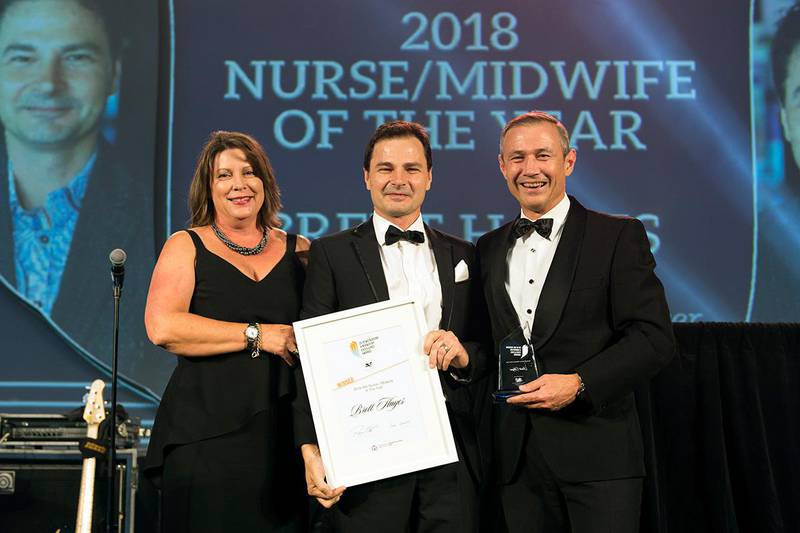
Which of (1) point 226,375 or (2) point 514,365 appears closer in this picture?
(2) point 514,365

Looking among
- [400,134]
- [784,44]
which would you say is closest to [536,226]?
[400,134]

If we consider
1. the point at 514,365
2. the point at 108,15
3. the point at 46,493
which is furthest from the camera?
the point at 108,15

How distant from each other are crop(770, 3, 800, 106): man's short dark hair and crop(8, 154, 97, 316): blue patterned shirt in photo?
431 cm

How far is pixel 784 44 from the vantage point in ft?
17.3

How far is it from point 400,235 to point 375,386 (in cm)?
47

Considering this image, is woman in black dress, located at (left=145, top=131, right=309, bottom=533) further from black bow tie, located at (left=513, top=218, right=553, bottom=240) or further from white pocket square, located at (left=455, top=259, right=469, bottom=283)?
black bow tie, located at (left=513, top=218, right=553, bottom=240)

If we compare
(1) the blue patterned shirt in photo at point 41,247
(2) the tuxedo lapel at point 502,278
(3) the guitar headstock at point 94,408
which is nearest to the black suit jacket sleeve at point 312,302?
(2) the tuxedo lapel at point 502,278

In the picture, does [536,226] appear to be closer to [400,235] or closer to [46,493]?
[400,235]

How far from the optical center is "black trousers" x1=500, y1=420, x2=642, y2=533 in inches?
96.9

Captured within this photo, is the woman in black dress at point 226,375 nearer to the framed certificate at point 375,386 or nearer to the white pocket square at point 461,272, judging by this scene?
the framed certificate at point 375,386

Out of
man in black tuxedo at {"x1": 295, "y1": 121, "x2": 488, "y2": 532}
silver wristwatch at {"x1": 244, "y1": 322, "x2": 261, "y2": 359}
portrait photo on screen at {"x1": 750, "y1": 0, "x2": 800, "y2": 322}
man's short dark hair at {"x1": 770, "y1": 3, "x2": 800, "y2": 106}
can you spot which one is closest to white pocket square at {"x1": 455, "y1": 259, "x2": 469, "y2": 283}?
man in black tuxedo at {"x1": 295, "y1": 121, "x2": 488, "y2": 532}

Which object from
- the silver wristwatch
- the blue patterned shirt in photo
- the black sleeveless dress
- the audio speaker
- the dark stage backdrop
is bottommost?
the audio speaker

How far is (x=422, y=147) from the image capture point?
2.71 m

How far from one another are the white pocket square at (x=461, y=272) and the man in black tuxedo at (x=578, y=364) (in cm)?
8
